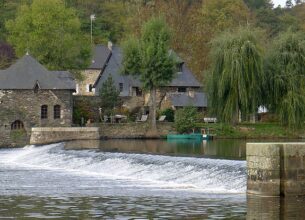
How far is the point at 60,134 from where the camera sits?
6284 centimetres

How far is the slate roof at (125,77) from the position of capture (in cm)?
7712

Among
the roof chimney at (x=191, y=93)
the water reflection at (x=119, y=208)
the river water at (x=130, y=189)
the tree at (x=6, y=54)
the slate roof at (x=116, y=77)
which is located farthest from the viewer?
the tree at (x=6, y=54)

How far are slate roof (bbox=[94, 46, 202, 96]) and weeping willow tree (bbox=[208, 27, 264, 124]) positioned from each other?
14376 mm

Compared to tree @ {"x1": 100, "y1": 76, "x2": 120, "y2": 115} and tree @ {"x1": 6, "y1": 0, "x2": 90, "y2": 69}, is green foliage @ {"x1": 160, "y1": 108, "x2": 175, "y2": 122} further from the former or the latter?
tree @ {"x1": 6, "y1": 0, "x2": 90, "y2": 69}

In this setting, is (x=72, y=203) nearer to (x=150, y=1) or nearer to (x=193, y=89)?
(x=193, y=89)

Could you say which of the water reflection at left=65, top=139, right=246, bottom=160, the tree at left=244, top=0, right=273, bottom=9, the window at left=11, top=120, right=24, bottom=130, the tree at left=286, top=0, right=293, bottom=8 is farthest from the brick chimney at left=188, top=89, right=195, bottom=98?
the tree at left=286, top=0, right=293, bottom=8

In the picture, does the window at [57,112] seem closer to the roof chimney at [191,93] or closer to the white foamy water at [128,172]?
the roof chimney at [191,93]

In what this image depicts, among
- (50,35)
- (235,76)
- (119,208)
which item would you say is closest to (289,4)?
(50,35)

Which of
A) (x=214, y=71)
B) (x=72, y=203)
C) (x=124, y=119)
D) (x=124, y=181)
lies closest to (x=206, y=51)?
(x=124, y=119)

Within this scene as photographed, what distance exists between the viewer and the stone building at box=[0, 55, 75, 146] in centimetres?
6512

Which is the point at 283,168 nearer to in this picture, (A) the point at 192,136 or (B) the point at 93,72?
(A) the point at 192,136

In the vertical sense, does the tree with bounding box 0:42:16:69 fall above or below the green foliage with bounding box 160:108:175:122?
above

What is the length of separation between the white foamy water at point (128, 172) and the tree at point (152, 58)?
21708 millimetres

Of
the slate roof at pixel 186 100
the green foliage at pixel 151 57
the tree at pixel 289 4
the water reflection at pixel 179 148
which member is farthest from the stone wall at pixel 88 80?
the tree at pixel 289 4
